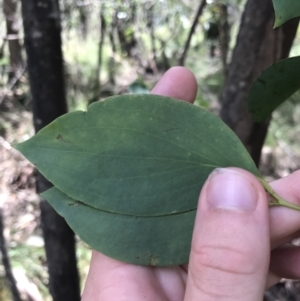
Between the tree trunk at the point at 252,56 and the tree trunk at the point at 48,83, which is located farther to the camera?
the tree trunk at the point at 252,56

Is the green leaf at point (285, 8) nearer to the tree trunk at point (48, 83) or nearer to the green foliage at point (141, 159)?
the green foliage at point (141, 159)

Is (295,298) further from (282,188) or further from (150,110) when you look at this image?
(150,110)

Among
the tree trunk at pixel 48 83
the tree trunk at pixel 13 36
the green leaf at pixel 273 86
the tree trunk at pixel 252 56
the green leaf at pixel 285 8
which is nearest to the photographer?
the green leaf at pixel 285 8

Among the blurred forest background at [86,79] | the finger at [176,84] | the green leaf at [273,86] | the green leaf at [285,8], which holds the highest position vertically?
the green leaf at [285,8]

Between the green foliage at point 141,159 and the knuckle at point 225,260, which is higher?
the green foliage at point 141,159

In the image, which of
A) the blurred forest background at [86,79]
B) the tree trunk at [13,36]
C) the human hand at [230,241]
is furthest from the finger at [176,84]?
the tree trunk at [13,36]

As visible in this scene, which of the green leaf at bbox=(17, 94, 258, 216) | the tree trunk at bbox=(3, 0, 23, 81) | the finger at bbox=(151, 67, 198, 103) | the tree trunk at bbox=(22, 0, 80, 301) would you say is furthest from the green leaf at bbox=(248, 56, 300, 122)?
the tree trunk at bbox=(3, 0, 23, 81)
